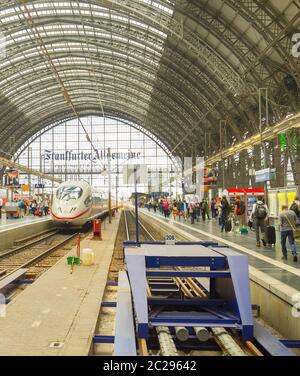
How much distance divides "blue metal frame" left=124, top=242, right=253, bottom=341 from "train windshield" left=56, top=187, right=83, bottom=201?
20032 millimetres

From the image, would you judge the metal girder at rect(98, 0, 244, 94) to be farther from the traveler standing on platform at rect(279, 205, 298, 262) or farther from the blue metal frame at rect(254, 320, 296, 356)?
the blue metal frame at rect(254, 320, 296, 356)

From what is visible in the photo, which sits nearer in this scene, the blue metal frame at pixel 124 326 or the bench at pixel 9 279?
the blue metal frame at pixel 124 326

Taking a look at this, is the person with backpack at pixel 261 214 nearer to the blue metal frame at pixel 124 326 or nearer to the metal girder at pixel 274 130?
the metal girder at pixel 274 130

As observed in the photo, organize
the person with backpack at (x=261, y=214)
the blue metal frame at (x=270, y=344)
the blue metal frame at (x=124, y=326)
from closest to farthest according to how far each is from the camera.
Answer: the blue metal frame at (x=124, y=326) < the blue metal frame at (x=270, y=344) < the person with backpack at (x=261, y=214)

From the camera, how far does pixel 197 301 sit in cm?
690

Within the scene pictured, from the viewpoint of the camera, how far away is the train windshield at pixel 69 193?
26.5 meters

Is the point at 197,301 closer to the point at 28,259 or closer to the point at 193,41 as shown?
the point at 28,259

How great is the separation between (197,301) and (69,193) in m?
20.7

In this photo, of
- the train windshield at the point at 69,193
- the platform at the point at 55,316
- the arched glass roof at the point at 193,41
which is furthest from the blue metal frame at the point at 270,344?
the train windshield at the point at 69,193

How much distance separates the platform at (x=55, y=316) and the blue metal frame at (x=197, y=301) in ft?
3.29

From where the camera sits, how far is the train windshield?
2650 centimetres

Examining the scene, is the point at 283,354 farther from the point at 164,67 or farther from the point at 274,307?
the point at 164,67

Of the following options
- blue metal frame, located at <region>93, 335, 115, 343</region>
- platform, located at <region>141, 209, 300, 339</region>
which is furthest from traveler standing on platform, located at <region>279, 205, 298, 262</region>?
blue metal frame, located at <region>93, 335, 115, 343</region>
